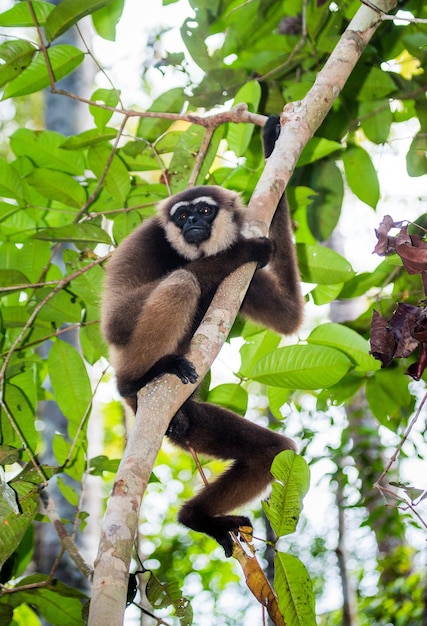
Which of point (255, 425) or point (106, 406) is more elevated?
point (255, 425)

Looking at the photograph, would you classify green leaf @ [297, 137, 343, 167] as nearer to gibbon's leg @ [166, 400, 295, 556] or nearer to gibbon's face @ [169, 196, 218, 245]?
gibbon's face @ [169, 196, 218, 245]

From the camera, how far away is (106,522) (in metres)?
2.06

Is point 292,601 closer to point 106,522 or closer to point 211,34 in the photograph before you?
point 106,522

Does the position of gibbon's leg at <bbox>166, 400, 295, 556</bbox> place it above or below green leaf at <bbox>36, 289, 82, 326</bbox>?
below

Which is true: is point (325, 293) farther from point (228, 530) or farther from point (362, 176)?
point (228, 530)

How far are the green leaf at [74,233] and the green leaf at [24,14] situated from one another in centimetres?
117

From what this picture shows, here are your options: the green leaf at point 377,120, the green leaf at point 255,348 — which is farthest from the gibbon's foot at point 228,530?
the green leaf at point 377,120

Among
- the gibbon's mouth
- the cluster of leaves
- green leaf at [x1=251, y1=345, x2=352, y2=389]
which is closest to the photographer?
green leaf at [x1=251, y1=345, x2=352, y2=389]

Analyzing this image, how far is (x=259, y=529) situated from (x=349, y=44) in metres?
8.64

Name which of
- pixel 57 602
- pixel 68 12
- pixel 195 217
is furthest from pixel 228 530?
pixel 68 12

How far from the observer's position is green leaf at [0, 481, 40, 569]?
2846 millimetres

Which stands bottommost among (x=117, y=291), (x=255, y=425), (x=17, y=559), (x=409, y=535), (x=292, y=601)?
(x=409, y=535)

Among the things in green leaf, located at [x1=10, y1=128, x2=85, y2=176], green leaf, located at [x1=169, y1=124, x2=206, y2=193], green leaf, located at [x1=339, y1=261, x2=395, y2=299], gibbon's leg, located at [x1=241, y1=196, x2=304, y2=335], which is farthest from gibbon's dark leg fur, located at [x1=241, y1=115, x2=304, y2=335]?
green leaf, located at [x1=10, y1=128, x2=85, y2=176]

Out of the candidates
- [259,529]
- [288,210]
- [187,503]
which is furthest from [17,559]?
[259,529]
